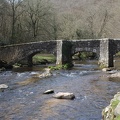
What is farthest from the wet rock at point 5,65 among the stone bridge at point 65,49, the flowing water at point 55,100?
the flowing water at point 55,100

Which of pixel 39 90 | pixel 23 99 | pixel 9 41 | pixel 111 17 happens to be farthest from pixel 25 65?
pixel 111 17

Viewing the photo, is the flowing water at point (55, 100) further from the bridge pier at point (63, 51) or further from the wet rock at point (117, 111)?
the bridge pier at point (63, 51)

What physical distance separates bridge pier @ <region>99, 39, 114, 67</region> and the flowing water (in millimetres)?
10471

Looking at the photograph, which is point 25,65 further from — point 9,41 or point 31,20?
point 31,20

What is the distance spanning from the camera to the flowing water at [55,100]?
1603cm

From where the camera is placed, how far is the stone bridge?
38875mm

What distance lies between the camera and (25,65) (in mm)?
44281

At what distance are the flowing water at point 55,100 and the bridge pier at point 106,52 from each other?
34.4 feet

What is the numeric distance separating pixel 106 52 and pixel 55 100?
21040 millimetres

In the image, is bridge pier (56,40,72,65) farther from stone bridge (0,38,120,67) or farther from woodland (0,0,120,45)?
woodland (0,0,120,45)

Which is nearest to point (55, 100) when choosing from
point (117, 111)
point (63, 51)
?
point (117, 111)

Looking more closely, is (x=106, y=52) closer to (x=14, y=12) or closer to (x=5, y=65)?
(x=5, y=65)

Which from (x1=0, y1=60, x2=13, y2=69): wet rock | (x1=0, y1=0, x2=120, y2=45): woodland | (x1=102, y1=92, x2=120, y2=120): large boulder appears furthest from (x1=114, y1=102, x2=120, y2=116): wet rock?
(x1=0, y1=0, x2=120, y2=45): woodland

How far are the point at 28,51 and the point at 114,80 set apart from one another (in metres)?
18.8
